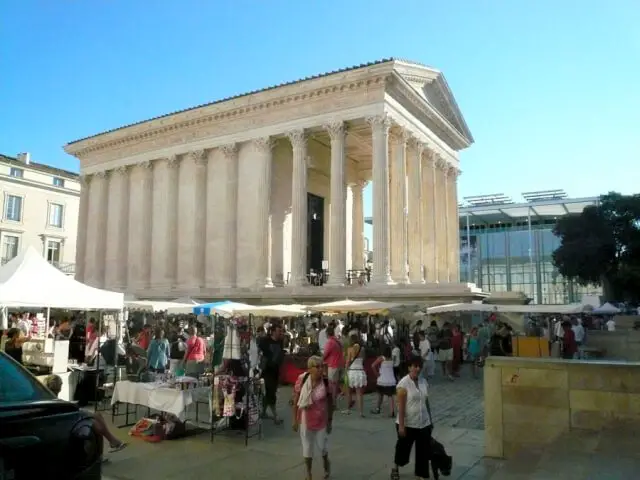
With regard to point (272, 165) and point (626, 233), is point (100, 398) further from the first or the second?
point (626, 233)

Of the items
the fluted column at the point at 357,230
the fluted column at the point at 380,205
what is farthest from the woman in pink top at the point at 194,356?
the fluted column at the point at 357,230

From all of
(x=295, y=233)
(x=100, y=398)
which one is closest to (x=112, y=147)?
(x=295, y=233)

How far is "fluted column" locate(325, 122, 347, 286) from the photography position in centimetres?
2652

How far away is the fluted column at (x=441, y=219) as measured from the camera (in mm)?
33844

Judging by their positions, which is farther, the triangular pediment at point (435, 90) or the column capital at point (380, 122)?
the triangular pediment at point (435, 90)

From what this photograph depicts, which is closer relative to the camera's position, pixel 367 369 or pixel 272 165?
pixel 367 369

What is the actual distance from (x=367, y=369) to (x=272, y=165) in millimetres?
16946

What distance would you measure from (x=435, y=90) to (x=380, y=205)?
10.9 m

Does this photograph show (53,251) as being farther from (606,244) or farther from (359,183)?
(606,244)

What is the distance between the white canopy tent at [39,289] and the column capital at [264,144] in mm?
18564

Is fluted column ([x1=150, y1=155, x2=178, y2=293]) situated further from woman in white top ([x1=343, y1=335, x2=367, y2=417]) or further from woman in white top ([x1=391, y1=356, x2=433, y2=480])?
woman in white top ([x1=391, y1=356, x2=433, y2=480])

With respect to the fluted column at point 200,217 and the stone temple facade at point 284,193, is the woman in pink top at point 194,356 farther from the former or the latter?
the fluted column at point 200,217

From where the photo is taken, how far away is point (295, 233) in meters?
27.7

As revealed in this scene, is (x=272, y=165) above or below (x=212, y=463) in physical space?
above
